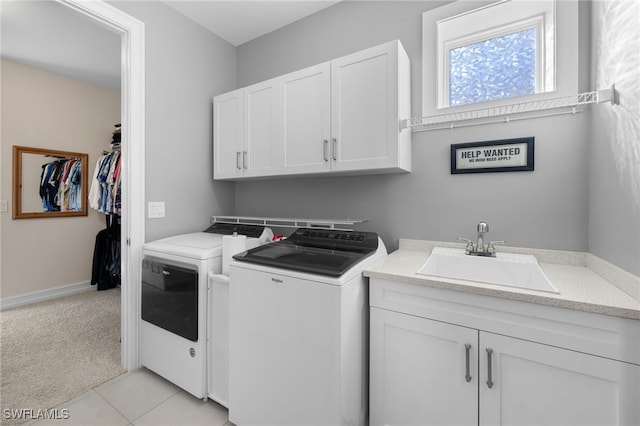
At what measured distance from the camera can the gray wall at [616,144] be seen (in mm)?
1009

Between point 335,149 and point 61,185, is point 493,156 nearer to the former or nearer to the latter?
point 335,149

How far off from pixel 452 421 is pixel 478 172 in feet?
4.24

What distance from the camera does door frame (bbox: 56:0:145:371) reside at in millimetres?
1904

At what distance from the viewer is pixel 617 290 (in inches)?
41.3

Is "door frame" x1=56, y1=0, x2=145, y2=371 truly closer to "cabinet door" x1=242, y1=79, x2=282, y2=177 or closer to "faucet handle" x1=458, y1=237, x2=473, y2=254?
"cabinet door" x1=242, y1=79, x2=282, y2=177

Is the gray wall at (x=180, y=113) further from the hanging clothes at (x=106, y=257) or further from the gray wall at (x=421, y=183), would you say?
the hanging clothes at (x=106, y=257)

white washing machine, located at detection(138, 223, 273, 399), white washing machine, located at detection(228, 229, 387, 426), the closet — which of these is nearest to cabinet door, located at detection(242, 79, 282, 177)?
white washing machine, located at detection(138, 223, 273, 399)

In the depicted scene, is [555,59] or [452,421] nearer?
[452,421]

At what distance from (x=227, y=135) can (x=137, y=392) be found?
6.31 ft

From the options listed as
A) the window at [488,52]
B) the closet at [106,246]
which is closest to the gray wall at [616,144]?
the window at [488,52]

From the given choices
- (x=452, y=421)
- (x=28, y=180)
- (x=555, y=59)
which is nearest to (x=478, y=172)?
(x=555, y=59)

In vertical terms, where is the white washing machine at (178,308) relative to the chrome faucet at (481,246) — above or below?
below

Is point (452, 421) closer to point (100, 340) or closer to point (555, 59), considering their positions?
point (555, 59)

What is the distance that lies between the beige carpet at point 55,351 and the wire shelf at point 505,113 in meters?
2.64
